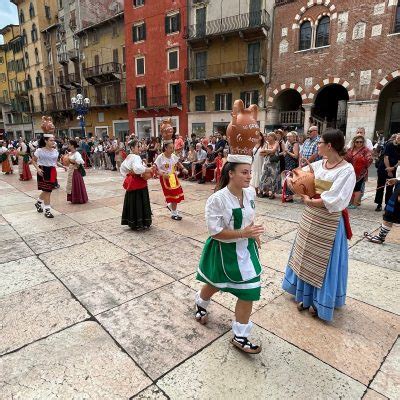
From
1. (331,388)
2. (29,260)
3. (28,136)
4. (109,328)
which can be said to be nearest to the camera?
(331,388)

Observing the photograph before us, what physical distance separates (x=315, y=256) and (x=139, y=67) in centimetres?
2632

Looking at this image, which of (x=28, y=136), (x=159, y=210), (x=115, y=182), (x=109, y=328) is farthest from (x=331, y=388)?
(x=28, y=136)

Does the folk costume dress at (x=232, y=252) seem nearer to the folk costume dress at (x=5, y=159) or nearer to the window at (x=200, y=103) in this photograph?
the folk costume dress at (x=5, y=159)

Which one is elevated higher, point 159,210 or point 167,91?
point 167,91

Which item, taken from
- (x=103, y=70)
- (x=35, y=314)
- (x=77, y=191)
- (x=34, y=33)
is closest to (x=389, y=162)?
(x=35, y=314)

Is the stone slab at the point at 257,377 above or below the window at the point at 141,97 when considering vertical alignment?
below

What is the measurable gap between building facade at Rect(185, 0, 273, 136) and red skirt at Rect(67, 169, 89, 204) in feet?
48.2

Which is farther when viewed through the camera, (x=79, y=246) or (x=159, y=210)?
(x=159, y=210)

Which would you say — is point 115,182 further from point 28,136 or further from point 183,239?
point 28,136

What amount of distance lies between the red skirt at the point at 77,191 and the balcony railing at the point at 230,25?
634 inches

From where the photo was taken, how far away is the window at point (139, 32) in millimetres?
24016

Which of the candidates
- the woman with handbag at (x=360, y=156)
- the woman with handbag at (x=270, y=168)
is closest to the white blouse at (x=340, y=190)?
the woman with handbag at (x=360, y=156)

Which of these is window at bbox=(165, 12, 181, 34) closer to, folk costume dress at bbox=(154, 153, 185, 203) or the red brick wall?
the red brick wall

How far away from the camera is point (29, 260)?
392 centimetres
